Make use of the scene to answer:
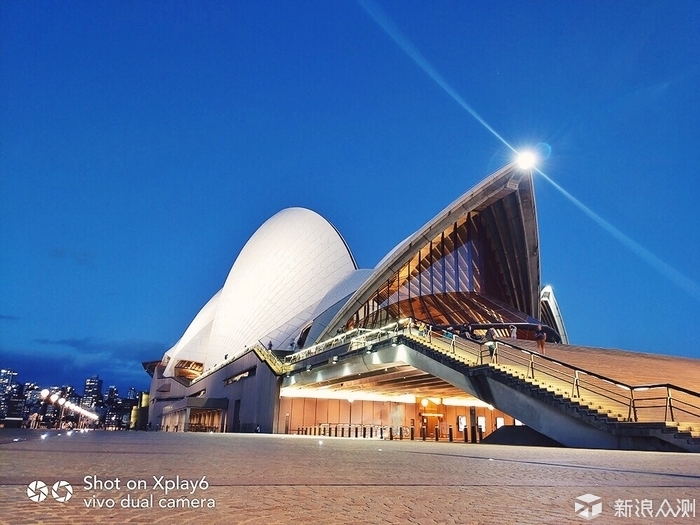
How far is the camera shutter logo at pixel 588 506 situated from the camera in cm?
259

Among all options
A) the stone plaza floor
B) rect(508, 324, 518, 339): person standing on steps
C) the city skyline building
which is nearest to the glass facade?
the city skyline building

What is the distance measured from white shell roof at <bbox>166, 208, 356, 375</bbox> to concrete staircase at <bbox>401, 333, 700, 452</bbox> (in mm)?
22283

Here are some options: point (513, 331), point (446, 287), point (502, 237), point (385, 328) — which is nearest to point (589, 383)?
point (385, 328)

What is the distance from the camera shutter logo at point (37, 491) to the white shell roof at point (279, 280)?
118 ft

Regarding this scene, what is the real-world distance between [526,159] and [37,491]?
32289 mm

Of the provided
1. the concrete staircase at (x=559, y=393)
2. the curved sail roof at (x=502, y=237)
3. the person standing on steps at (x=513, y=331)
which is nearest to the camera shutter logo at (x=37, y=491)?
the concrete staircase at (x=559, y=393)

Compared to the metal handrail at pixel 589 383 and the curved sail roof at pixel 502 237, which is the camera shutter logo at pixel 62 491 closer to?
the metal handrail at pixel 589 383

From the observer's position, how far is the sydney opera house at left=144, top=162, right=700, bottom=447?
19923 millimetres

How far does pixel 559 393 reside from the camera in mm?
13094

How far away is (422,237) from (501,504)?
30.7 metres

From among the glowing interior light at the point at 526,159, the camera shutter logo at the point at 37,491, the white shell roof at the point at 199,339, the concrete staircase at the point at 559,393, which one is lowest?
the camera shutter logo at the point at 37,491

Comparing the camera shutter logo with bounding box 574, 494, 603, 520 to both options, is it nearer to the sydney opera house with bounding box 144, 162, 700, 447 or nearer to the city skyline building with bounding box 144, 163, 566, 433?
the sydney opera house with bounding box 144, 162, 700, 447

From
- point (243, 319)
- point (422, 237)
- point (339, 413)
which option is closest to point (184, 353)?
point (243, 319)

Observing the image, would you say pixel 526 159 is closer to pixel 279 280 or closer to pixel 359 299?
pixel 359 299
